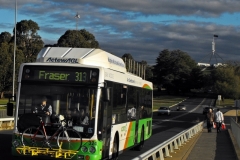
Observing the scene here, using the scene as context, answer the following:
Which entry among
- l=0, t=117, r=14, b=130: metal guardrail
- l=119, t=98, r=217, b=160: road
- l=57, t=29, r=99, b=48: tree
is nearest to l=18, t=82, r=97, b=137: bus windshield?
l=119, t=98, r=217, b=160: road

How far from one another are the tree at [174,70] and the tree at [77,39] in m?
67.5

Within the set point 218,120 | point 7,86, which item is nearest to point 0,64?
point 7,86

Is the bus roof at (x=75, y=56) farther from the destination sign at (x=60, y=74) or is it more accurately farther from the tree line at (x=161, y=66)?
the tree line at (x=161, y=66)

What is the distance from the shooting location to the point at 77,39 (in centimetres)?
9375

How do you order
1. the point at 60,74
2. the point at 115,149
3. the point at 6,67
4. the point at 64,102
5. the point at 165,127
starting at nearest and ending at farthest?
the point at 64,102 → the point at 60,74 → the point at 115,149 → the point at 165,127 → the point at 6,67

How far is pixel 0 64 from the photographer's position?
78.8m

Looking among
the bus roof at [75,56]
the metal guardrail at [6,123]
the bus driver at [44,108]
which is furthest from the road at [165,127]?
the metal guardrail at [6,123]

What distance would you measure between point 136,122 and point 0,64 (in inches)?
2566

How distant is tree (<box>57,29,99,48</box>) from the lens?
92.8 m

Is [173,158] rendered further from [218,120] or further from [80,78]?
[218,120]

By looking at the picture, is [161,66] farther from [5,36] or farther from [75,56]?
[75,56]

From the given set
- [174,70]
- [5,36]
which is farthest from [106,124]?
[174,70]

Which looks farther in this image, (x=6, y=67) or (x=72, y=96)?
(x=6, y=67)

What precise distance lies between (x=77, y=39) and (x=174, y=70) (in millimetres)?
83006
